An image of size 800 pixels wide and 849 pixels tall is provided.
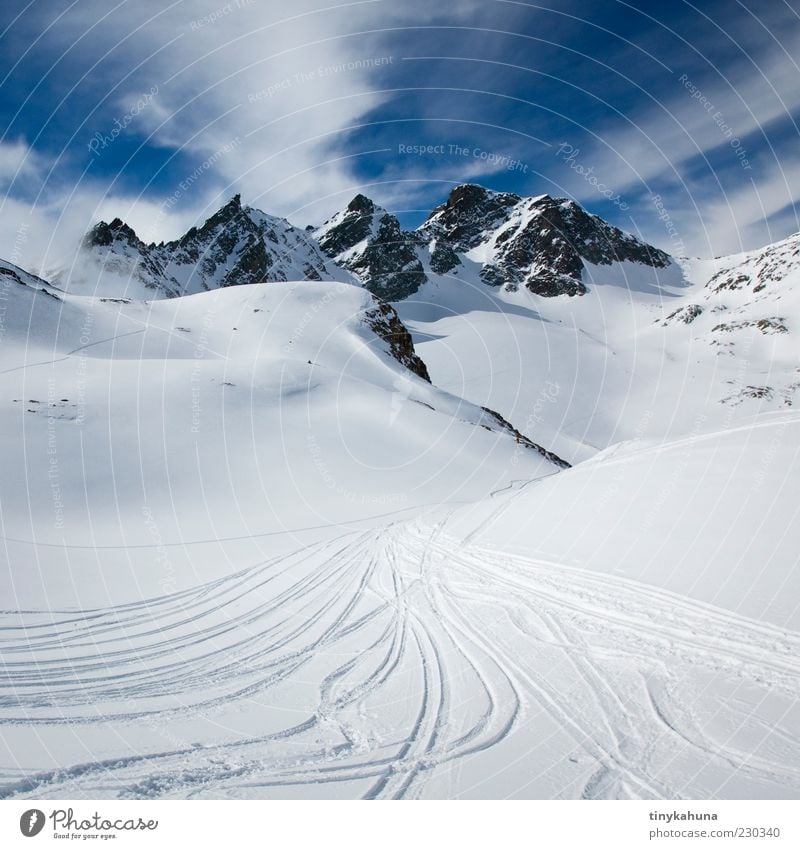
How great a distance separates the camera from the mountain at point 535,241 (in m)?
170

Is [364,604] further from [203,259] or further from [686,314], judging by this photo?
[203,259]

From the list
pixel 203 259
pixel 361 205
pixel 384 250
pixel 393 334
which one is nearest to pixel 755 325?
pixel 384 250

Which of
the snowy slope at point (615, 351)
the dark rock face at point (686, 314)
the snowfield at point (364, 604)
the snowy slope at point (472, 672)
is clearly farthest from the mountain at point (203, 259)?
the snowy slope at point (472, 672)

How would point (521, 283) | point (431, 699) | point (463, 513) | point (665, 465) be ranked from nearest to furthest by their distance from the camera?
1. point (431, 699)
2. point (665, 465)
3. point (463, 513)
4. point (521, 283)

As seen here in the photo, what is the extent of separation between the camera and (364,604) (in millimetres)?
9125

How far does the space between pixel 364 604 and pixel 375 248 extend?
6801 inches

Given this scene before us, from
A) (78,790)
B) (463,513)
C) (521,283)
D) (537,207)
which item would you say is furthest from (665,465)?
(537,207)

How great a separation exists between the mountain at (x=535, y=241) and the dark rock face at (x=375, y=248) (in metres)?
14.8

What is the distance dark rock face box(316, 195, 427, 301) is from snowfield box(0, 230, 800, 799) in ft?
443

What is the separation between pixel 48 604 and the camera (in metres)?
9.21

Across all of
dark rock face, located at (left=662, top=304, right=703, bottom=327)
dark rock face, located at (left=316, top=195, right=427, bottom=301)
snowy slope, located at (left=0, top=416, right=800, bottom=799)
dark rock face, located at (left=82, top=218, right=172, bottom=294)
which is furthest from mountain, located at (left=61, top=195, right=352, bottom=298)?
snowy slope, located at (left=0, top=416, right=800, bottom=799)

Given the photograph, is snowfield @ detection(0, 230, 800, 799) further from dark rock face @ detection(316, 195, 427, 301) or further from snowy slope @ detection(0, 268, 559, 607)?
dark rock face @ detection(316, 195, 427, 301)
